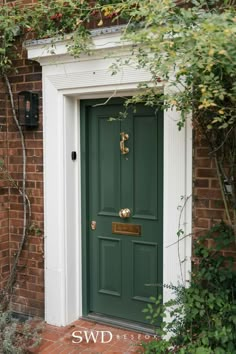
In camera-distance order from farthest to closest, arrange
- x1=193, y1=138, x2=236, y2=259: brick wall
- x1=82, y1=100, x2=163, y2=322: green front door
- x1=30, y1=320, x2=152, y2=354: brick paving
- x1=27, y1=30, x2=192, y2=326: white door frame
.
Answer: x1=82, y1=100, x2=163, y2=322: green front door → x1=30, y1=320, x2=152, y2=354: brick paving → x1=27, y1=30, x2=192, y2=326: white door frame → x1=193, y1=138, x2=236, y2=259: brick wall

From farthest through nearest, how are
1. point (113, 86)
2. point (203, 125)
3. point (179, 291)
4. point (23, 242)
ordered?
point (23, 242) → point (113, 86) → point (179, 291) → point (203, 125)

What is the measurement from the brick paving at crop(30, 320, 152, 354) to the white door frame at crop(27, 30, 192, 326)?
6.0 inches

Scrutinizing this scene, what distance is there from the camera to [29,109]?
438cm

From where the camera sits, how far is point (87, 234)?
4.57m

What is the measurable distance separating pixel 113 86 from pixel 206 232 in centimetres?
159

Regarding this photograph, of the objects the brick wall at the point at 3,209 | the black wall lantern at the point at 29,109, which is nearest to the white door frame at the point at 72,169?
the black wall lantern at the point at 29,109

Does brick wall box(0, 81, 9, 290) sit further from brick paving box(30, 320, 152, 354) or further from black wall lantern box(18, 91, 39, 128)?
brick paving box(30, 320, 152, 354)

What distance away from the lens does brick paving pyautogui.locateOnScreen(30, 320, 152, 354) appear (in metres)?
3.98

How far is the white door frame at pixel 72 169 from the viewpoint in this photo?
3.76 m

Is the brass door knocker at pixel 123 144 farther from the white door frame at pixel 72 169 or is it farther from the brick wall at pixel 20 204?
the brick wall at pixel 20 204

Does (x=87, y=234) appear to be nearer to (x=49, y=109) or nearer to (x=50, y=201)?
(x=50, y=201)

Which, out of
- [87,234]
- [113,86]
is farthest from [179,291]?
[113,86]

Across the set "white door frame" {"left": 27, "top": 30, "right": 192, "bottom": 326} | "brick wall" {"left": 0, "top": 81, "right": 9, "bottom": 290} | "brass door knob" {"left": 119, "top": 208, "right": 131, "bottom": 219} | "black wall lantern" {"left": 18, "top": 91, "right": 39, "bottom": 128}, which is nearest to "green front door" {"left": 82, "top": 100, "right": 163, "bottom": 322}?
"brass door knob" {"left": 119, "top": 208, "right": 131, "bottom": 219}

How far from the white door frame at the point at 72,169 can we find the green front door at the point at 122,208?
0.48ft
